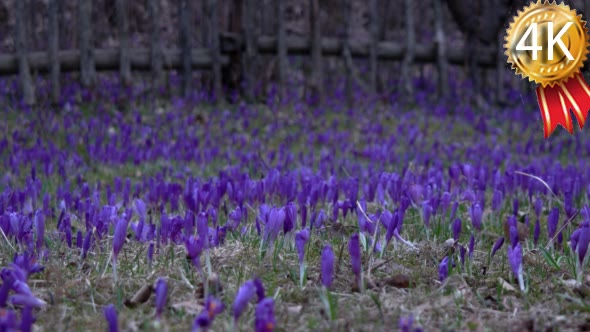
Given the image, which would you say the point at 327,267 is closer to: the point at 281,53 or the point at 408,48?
the point at 281,53

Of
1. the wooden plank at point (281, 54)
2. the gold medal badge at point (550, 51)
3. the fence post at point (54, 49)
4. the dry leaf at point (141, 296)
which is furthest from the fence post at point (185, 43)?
the dry leaf at point (141, 296)

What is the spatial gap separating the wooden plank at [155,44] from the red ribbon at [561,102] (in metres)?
6.41

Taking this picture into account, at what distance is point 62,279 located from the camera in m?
2.55

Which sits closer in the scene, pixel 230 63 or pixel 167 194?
pixel 167 194

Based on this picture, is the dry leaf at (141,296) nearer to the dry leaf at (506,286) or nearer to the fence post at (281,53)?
the dry leaf at (506,286)

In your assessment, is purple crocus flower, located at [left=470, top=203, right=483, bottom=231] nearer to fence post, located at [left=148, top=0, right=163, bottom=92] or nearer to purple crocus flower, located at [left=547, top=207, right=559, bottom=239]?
purple crocus flower, located at [left=547, top=207, right=559, bottom=239]

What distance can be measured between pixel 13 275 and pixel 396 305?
1.15 metres

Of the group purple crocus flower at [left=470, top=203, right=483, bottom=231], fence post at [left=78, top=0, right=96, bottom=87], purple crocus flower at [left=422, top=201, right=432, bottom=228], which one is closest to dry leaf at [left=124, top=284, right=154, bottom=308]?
purple crocus flower at [left=422, top=201, right=432, bottom=228]

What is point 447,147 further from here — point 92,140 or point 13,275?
point 13,275

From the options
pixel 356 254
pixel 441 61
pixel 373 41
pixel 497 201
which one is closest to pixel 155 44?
pixel 373 41

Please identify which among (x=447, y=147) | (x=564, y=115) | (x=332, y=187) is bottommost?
(x=447, y=147)

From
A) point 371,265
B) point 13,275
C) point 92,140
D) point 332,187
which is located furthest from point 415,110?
point 13,275

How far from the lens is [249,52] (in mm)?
9906

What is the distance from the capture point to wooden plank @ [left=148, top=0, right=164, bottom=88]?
927cm
